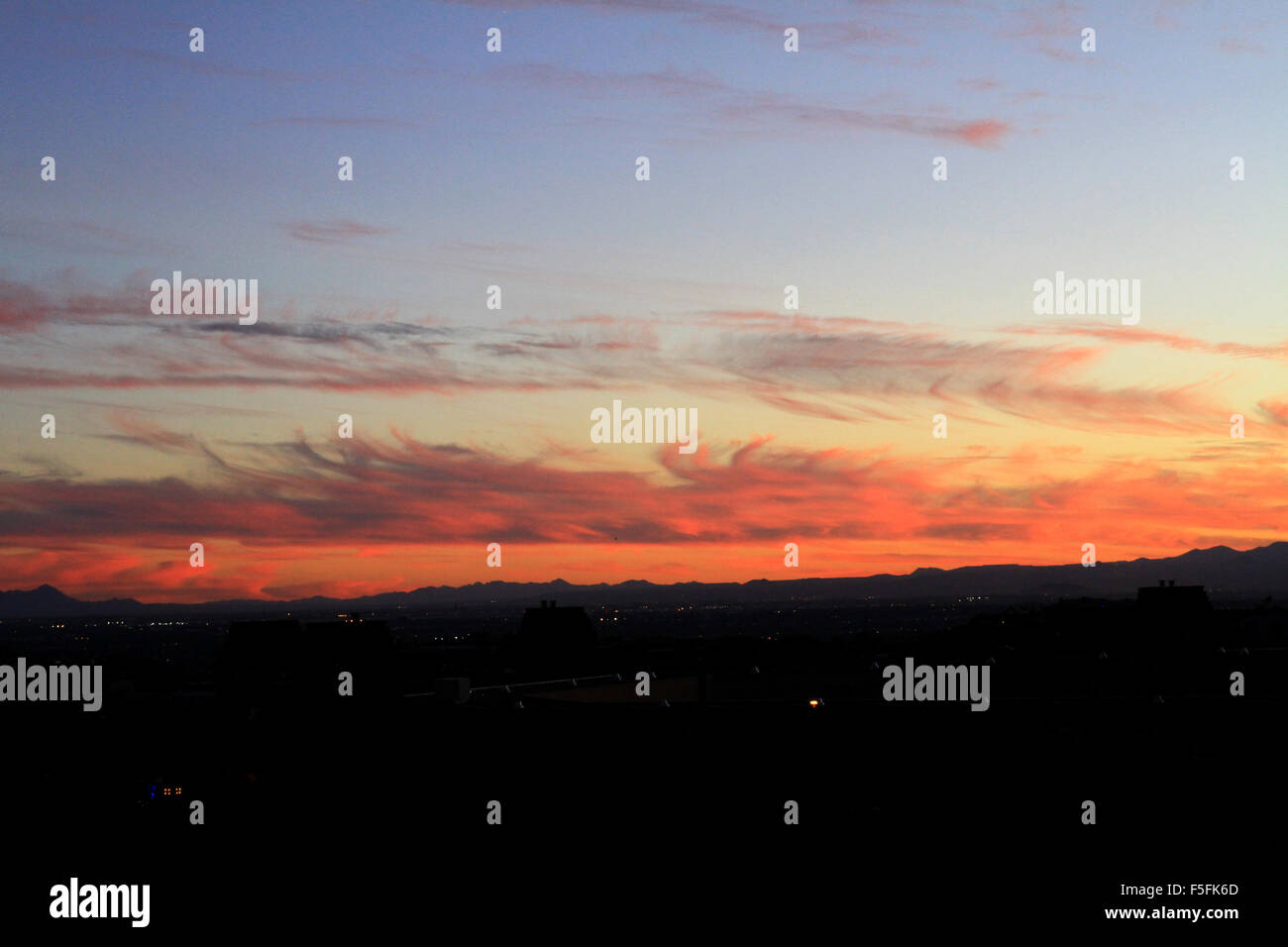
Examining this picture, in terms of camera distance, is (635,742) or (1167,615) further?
(1167,615)

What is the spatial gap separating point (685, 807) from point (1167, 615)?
49250 millimetres

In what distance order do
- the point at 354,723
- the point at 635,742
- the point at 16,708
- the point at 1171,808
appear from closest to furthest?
1. the point at 1171,808
2. the point at 635,742
3. the point at 354,723
4. the point at 16,708

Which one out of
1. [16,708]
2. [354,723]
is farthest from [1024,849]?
[16,708]

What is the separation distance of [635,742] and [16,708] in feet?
164

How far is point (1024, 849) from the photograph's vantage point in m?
36.0
